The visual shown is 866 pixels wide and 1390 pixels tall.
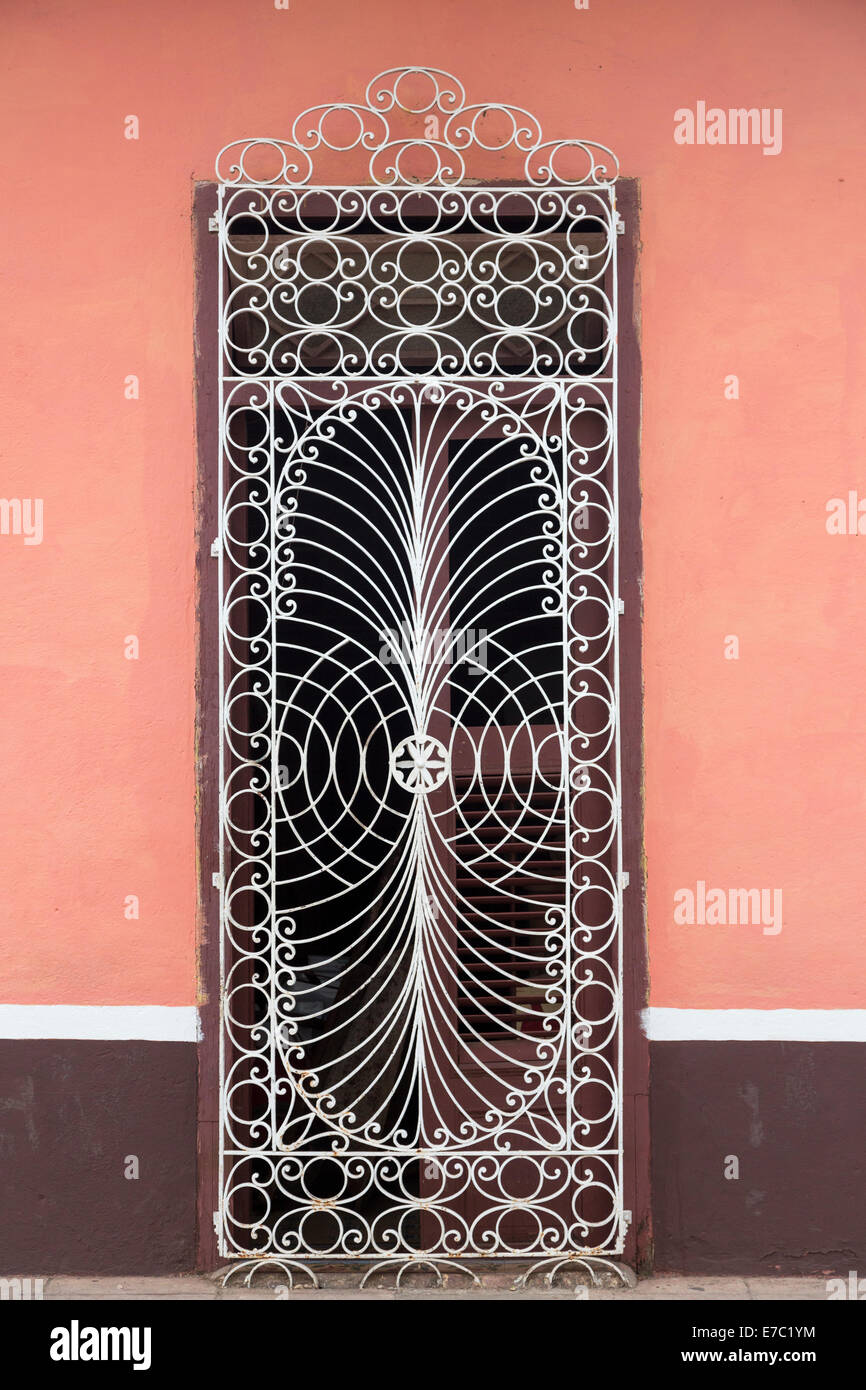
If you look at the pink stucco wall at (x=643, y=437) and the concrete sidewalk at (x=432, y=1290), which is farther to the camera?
the pink stucco wall at (x=643, y=437)

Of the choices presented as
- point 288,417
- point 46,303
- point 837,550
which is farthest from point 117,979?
point 837,550

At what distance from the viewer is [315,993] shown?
13.8 ft

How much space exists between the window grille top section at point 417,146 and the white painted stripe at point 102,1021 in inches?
100

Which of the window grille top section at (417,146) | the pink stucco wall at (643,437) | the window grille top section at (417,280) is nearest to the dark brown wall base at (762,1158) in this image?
the pink stucco wall at (643,437)

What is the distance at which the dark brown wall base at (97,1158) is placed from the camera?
3484 mm

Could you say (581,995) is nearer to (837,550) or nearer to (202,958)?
(202,958)

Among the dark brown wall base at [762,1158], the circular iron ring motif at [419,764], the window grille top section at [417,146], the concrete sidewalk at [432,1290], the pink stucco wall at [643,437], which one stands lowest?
the concrete sidewalk at [432,1290]

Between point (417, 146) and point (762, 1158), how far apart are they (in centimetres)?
328

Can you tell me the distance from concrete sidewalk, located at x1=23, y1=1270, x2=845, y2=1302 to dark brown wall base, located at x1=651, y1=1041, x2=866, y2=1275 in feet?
0.16

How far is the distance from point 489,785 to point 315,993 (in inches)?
45.3

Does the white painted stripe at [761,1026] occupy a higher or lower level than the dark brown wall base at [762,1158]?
higher

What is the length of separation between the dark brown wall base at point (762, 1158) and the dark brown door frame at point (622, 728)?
82 mm

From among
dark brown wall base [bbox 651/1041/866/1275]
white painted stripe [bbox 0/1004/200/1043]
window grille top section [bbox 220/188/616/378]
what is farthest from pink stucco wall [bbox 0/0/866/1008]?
dark brown wall base [bbox 651/1041/866/1275]

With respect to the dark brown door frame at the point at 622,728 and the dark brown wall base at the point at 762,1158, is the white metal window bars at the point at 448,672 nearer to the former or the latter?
the dark brown door frame at the point at 622,728
